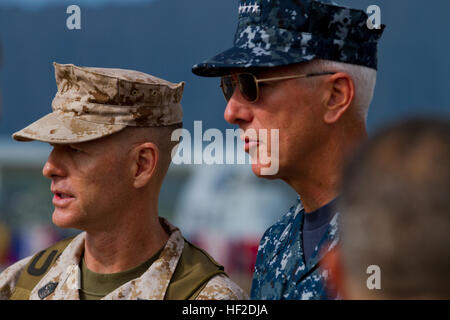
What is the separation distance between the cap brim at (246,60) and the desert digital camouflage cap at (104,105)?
12.0 inches

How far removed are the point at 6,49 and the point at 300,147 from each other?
17.1ft

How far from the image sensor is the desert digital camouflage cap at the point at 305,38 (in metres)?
1.81

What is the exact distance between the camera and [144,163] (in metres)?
2.17

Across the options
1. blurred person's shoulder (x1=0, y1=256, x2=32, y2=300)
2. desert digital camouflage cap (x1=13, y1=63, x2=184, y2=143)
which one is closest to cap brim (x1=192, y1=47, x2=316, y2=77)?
desert digital camouflage cap (x1=13, y1=63, x2=184, y2=143)

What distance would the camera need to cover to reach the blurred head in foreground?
2.89ft

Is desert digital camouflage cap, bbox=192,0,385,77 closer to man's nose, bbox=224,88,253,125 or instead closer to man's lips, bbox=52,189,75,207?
man's nose, bbox=224,88,253,125

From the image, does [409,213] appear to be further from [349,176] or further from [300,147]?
[300,147]

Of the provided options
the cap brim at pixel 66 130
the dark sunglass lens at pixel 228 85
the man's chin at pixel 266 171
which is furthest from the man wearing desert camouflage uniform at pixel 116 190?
the man's chin at pixel 266 171

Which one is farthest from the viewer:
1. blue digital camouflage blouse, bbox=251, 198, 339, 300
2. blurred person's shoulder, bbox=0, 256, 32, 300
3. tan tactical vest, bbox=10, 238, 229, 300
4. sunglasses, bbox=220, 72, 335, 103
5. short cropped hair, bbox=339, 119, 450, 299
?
blurred person's shoulder, bbox=0, 256, 32, 300

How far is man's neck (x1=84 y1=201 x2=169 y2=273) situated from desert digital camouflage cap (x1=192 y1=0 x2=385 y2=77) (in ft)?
1.88

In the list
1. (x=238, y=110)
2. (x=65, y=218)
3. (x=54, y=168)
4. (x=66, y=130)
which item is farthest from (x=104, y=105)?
(x=238, y=110)

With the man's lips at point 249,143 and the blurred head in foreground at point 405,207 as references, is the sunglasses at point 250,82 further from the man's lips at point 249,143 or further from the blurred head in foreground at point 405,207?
the blurred head in foreground at point 405,207

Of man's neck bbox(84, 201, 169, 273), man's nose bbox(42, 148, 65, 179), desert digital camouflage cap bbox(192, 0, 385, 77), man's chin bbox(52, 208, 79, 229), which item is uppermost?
desert digital camouflage cap bbox(192, 0, 385, 77)
